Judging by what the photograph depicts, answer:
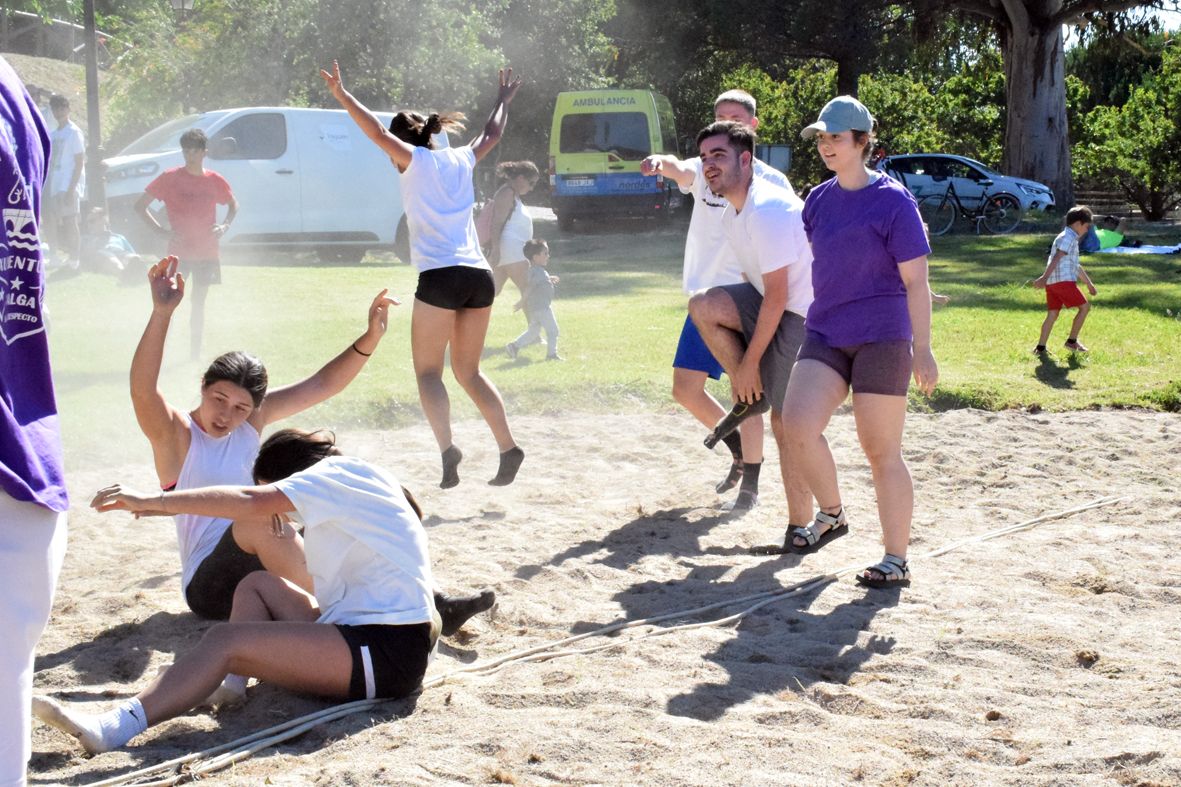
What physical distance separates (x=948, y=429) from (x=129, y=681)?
568 centimetres

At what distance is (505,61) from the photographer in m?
33.7

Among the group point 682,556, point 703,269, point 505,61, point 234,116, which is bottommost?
point 682,556

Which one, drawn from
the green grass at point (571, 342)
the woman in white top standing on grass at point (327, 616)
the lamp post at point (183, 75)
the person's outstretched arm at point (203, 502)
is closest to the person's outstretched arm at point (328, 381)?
the woman in white top standing on grass at point (327, 616)

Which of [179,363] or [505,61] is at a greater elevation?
[505,61]

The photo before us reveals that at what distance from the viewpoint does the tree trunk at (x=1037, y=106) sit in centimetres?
2648

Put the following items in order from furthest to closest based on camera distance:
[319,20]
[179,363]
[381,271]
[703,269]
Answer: [319,20] → [381,271] → [179,363] → [703,269]

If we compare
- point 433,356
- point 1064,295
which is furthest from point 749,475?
point 1064,295

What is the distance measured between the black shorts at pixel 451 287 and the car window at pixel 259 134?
1246 cm

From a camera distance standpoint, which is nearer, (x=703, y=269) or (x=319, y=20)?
(x=703, y=269)

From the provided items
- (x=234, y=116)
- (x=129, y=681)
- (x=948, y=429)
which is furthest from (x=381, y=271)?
(x=129, y=681)

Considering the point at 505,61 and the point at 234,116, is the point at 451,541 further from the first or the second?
the point at 505,61

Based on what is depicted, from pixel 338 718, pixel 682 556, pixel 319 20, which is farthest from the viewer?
pixel 319 20

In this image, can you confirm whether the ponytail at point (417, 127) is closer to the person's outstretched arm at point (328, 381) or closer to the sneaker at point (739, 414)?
the person's outstretched arm at point (328, 381)

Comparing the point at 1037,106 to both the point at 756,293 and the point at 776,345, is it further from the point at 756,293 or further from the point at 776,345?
the point at 776,345
